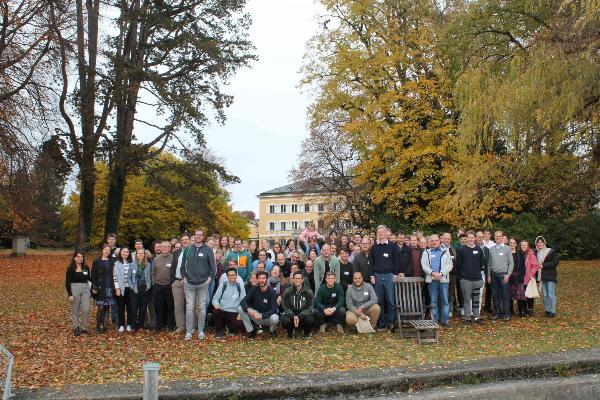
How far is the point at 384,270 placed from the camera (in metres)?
11.3

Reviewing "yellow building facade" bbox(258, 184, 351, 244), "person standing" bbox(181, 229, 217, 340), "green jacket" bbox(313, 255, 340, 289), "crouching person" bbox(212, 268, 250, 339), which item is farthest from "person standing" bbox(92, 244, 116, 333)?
"yellow building facade" bbox(258, 184, 351, 244)

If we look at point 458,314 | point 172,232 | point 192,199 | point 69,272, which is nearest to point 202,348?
point 69,272

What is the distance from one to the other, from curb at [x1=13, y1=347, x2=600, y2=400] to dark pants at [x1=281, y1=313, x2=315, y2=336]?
3.30 m

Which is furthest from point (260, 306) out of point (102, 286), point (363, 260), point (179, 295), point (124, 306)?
point (102, 286)

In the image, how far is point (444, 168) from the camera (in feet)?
79.7

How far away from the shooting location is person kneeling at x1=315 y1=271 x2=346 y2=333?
431 inches

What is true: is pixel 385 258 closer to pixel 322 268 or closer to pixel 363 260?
pixel 363 260

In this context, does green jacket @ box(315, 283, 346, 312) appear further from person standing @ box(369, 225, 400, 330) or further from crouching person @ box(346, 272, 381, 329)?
person standing @ box(369, 225, 400, 330)

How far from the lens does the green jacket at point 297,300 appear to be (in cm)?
1069

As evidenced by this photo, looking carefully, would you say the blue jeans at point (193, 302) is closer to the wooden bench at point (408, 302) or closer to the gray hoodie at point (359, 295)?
the gray hoodie at point (359, 295)

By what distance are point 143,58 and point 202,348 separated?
17684 millimetres

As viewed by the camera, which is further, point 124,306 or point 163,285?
point 124,306

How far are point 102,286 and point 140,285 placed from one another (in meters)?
0.72

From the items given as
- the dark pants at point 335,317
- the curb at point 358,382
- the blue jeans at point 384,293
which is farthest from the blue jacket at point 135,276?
the curb at point 358,382
